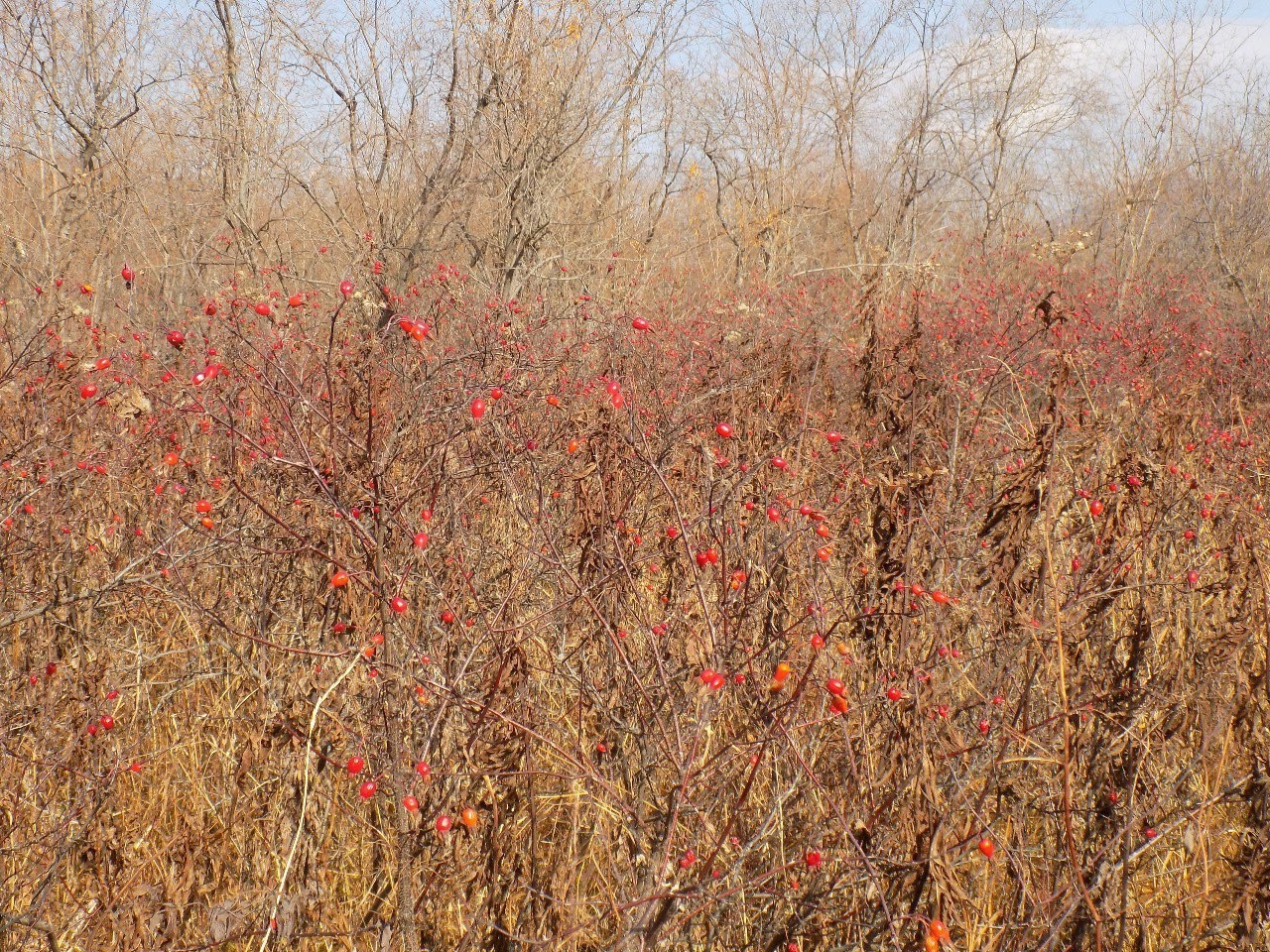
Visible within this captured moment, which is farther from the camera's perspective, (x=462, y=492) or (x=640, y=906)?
(x=462, y=492)

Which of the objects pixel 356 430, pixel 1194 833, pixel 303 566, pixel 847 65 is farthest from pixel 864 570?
pixel 847 65

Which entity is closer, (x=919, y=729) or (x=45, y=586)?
(x=919, y=729)

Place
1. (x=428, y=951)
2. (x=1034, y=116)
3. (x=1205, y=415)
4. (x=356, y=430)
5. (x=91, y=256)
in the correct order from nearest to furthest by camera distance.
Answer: (x=428, y=951), (x=356, y=430), (x=1205, y=415), (x=91, y=256), (x=1034, y=116)

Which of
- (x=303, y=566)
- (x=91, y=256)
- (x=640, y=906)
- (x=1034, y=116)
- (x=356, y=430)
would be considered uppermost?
(x=1034, y=116)

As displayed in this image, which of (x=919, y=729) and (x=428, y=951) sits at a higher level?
(x=919, y=729)

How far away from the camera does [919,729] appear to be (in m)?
1.73

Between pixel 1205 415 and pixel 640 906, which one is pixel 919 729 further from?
pixel 1205 415

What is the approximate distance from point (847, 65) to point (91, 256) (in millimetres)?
10297

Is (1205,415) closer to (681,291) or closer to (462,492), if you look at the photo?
(462,492)

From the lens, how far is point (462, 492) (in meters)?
3.40

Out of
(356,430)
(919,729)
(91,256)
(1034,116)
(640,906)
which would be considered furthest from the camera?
(1034,116)

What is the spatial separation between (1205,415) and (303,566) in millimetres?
5653

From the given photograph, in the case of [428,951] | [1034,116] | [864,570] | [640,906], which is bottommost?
[428,951]

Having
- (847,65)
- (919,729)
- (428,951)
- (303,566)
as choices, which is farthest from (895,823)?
(847,65)
